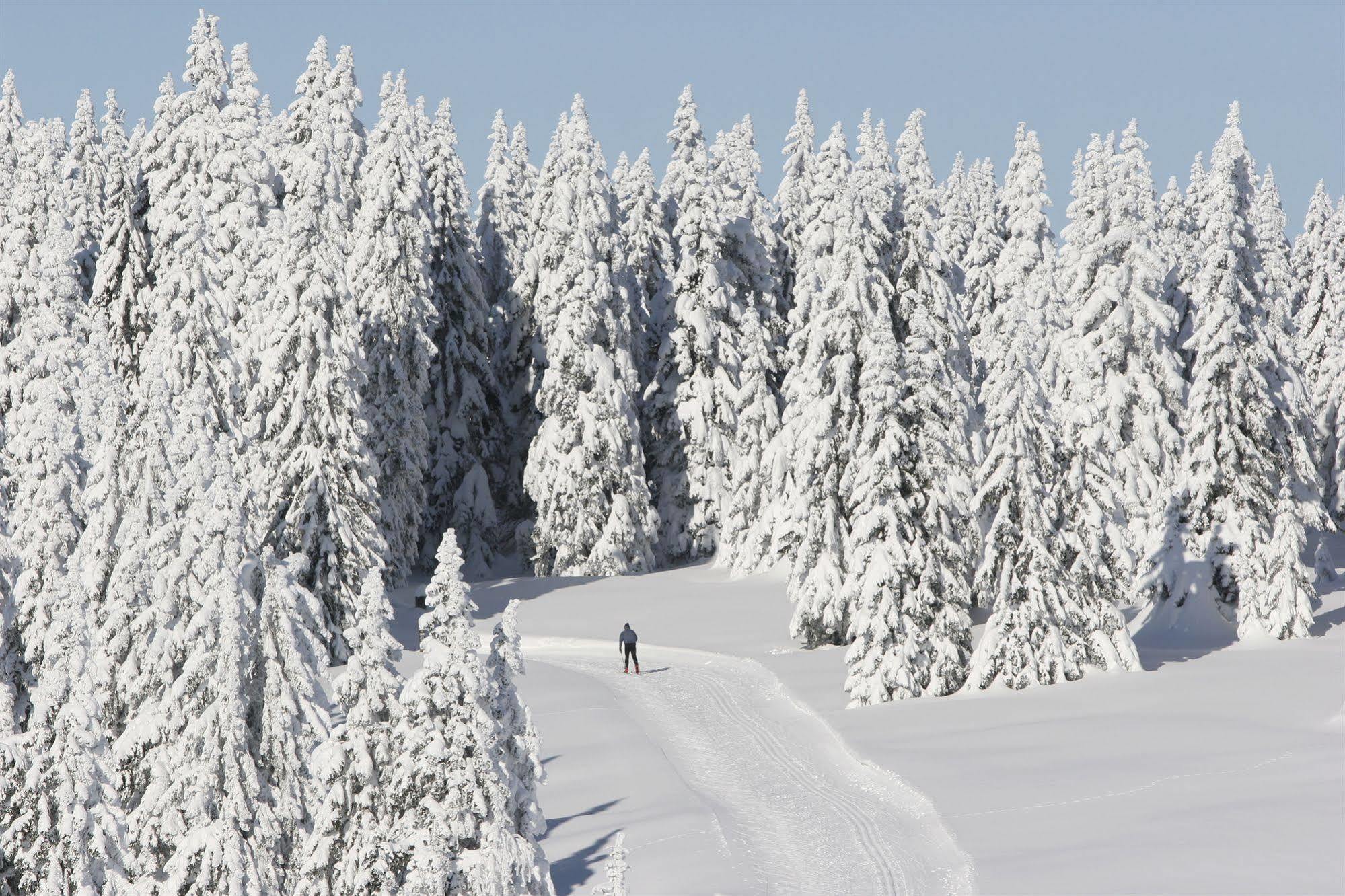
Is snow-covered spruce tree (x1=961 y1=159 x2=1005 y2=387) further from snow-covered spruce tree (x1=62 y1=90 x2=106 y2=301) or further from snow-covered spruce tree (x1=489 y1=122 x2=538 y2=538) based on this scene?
snow-covered spruce tree (x1=62 y1=90 x2=106 y2=301)

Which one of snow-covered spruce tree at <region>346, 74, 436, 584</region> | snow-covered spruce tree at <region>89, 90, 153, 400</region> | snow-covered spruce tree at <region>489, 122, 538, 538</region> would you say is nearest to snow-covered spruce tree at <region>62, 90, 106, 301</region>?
snow-covered spruce tree at <region>89, 90, 153, 400</region>

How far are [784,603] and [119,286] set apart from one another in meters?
25.9

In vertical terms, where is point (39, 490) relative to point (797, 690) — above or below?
above

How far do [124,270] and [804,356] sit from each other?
79.2 feet

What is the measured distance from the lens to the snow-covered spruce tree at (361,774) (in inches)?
674

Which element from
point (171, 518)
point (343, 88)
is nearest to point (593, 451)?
point (343, 88)

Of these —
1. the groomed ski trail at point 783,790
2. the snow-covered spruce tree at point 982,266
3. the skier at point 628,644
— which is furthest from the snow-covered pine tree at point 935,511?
the snow-covered spruce tree at point 982,266

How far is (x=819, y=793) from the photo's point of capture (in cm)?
2581

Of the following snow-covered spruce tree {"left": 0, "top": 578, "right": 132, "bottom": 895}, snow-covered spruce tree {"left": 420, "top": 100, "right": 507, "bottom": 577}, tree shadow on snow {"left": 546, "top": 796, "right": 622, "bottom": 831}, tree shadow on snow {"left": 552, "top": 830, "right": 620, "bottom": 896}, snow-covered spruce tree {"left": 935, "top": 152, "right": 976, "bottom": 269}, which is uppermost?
snow-covered spruce tree {"left": 935, "top": 152, "right": 976, "bottom": 269}

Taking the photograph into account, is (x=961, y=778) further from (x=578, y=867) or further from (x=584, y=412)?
(x=584, y=412)

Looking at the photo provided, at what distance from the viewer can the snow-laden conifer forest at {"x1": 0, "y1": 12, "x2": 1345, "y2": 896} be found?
1962cm

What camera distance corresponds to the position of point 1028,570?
30297mm

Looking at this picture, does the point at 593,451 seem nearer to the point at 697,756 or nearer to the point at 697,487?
the point at 697,487

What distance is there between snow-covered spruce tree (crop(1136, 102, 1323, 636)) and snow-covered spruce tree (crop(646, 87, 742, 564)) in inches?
819
